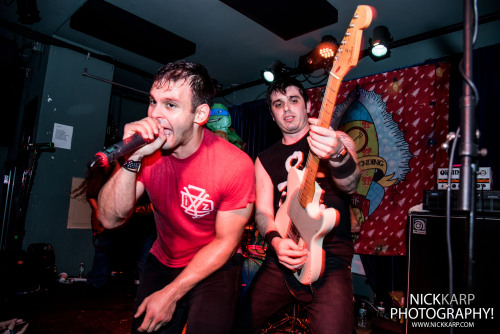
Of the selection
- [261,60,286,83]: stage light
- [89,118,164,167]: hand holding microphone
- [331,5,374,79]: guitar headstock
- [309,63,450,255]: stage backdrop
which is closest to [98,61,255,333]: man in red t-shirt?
[89,118,164,167]: hand holding microphone

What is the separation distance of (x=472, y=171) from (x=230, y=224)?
1257mm

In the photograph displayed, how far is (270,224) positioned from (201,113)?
3.26ft

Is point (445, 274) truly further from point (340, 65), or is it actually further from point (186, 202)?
point (186, 202)

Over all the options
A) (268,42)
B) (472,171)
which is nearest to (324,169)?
(472,171)

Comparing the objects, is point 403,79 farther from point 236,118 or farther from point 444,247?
point 236,118

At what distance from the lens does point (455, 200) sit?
9.87ft

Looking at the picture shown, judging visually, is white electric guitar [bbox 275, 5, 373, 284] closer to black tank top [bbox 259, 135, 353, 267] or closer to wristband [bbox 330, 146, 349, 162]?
wristband [bbox 330, 146, 349, 162]

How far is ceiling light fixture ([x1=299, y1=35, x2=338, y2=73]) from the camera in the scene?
4879 mm

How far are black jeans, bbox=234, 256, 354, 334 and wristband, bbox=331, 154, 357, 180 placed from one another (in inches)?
23.8

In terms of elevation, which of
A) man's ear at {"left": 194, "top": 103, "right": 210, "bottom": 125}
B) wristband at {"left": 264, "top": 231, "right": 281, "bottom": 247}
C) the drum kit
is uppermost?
man's ear at {"left": 194, "top": 103, "right": 210, "bottom": 125}

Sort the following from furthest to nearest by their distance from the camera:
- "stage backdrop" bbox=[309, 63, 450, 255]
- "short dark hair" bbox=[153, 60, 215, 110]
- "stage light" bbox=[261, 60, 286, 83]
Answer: "stage light" bbox=[261, 60, 286, 83], "stage backdrop" bbox=[309, 63, 450, 255], "short dark hair" bbox=[153, 60, 215, 110]

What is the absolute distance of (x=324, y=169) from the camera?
2.36 m

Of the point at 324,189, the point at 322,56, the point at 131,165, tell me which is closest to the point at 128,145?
the point at 131,165

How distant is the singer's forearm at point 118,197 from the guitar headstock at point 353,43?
4.46 feet
